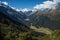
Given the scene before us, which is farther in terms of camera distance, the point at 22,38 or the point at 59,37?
the point at 22,38

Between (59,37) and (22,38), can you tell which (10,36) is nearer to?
(22,38)

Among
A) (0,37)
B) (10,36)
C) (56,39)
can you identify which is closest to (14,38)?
(10,36)

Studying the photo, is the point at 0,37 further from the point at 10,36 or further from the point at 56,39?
the point at 56,39

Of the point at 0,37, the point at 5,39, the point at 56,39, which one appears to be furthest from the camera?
the point at 5,39

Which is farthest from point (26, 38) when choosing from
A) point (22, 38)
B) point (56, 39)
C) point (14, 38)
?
point (56, 39)

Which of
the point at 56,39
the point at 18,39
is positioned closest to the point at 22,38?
the point at 18,39

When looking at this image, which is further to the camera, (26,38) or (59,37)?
(26,38)

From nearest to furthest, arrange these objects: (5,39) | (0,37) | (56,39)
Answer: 1. (56,39)
2. (0,37)
3. (5,39)
